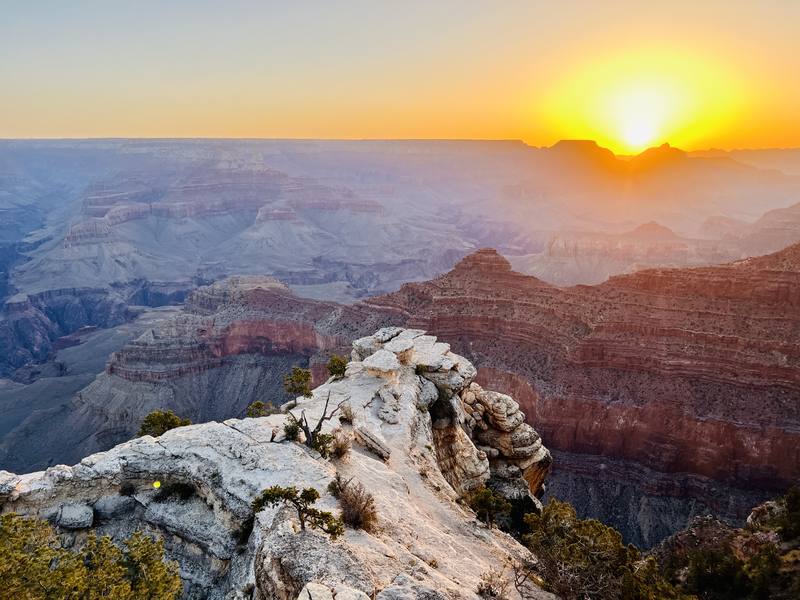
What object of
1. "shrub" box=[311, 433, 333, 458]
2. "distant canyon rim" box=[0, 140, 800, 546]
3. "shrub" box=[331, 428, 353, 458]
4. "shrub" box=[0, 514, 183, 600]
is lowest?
"distant canyon rim" box=[0, 140, 800, 546]

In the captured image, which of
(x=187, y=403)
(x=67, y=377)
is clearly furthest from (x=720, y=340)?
(x=67, y=377)

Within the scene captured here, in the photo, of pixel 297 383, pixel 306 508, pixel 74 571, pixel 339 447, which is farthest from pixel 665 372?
pixel 74 571

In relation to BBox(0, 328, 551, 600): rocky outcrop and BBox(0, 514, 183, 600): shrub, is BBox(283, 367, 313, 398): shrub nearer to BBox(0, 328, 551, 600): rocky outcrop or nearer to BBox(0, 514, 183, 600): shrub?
BBox(0, 328, 551, 600): rocky outcrop

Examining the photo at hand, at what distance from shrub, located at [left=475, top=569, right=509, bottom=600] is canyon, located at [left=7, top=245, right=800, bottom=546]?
104ft

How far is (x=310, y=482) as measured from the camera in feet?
50.4

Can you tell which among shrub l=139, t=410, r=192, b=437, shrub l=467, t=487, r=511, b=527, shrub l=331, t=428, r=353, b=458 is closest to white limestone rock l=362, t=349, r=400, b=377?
shrub l=331, t=428, r=353, b=458

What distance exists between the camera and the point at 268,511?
1365cm

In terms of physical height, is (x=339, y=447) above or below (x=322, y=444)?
below

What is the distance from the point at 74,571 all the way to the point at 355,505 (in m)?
6.59

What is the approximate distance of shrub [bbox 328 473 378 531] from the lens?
14.0 metres

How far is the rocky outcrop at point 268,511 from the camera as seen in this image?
11.8 m

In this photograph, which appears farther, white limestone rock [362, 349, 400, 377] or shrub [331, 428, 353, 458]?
white limestone rock [362, 349, 400, 377]

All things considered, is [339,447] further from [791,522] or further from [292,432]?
[791,522]

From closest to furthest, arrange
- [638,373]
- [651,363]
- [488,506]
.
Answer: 1. [488,506]
2. [651,363]
3. [638,373]
